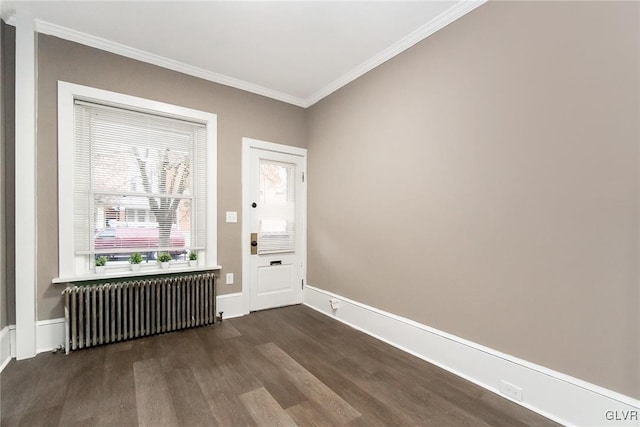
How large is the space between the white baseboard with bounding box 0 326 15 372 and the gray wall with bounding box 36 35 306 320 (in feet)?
0.69

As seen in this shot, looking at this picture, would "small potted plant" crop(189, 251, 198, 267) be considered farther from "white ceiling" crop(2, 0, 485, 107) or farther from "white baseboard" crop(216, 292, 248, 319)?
"white ceiling" crop(2, 0, 485, 107)

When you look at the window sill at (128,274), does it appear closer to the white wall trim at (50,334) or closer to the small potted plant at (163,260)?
the small potted plant at (163,260)

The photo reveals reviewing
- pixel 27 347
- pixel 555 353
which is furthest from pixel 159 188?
pixel 555 353

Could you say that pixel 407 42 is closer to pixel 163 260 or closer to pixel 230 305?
pixel 163 260

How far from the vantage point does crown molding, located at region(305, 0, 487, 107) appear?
7.30ft

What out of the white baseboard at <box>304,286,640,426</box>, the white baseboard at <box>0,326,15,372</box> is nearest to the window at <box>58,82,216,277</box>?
the white baseboard at <box>0,326,15,372</box>

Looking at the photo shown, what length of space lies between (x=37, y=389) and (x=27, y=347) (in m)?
0.68

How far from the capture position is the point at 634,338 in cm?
149

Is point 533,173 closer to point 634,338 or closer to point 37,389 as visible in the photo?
point 634,338

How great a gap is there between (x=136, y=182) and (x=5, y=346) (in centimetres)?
173

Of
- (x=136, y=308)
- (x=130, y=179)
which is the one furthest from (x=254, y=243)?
(x=130, y=179)

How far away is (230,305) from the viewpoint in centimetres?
349

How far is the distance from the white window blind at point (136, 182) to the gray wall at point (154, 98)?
0.20 meters

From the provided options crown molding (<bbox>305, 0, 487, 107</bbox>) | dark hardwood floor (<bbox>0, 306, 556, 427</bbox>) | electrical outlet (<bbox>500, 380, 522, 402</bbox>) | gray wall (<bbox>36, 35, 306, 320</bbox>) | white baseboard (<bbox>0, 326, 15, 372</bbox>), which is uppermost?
crown molding (<bbox>305, 0, 487, 107</bbox>)
